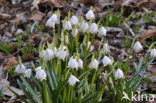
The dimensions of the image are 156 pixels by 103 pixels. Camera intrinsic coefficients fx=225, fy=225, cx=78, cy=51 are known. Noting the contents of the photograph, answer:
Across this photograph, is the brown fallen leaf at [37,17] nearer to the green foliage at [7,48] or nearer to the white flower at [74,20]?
the green foliage at [7,48]

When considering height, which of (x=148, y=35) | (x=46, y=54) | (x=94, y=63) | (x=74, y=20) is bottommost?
(x=148, y=35)

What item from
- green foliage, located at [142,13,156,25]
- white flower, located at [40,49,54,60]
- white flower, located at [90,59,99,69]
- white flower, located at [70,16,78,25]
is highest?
white flower, located at [70,16,78,25]

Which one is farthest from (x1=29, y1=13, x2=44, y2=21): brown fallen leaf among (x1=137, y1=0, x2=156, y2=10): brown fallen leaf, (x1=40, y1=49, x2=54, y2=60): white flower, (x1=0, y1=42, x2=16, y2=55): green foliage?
(x1=40, y1=49, x2=54, y2=60): white flower

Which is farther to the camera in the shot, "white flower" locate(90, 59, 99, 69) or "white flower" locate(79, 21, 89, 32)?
"white flower" locate(79, 21, 89, 32)

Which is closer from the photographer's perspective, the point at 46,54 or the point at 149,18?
the point at 46,54

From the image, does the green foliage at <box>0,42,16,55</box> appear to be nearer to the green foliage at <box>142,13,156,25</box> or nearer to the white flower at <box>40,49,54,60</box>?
the white flower at <box>40,49,54,60</box>

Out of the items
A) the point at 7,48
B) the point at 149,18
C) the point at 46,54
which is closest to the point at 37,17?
the point at 7,48

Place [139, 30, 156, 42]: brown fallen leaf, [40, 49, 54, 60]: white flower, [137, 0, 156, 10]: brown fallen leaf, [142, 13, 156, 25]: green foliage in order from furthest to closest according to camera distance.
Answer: [137, 0, 156, 10]: brown fallen leaf → [142, 13, 156, 25]: green foliage → [139, 30, 156, 42]: brown fallen leaf → [40, 49, 54, 60]: white flower

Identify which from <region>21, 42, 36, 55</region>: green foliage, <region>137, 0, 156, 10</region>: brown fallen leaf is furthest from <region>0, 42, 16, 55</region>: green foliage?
<region>137, 0, 156, 10</region>: brown fallen leaf

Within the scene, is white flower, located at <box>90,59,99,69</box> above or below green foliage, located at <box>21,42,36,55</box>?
above

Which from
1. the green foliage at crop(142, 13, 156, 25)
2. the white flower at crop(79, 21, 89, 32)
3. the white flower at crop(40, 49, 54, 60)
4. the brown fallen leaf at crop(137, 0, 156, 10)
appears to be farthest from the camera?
the brown fallen leaf at crop(137, 0, 156, 10)

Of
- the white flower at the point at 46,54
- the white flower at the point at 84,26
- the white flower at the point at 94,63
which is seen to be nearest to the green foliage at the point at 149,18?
the white flower at the point at 84,26

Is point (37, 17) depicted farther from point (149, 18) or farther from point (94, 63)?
point (94, 63)
